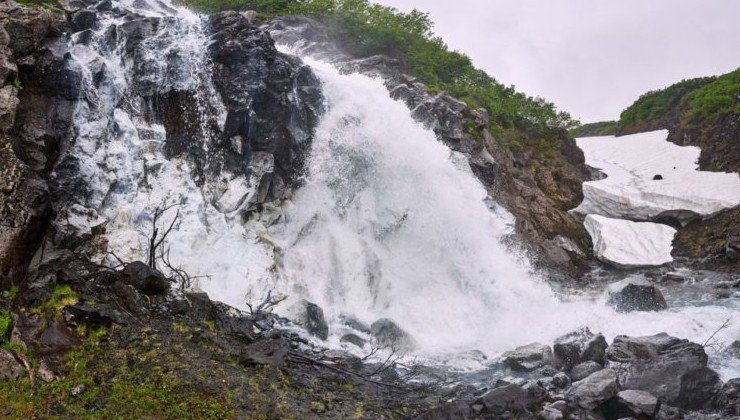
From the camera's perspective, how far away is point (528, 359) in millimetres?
12602

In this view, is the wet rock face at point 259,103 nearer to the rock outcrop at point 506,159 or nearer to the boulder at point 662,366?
the rock outcrop at point 506,159

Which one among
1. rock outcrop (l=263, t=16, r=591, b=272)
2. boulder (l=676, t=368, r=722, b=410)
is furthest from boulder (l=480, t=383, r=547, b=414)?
rock outcrop (l=263, t=16, r=591, b=272)

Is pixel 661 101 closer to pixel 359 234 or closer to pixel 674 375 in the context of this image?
pixel 359 234

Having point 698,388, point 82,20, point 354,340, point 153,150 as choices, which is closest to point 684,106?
point 698,388

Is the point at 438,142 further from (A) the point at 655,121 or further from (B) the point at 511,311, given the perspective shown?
(A) the point at 655,121

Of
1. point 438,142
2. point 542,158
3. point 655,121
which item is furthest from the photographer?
point 655,121

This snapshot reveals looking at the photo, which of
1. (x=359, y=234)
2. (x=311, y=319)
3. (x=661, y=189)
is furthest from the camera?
(x=661, y=189)

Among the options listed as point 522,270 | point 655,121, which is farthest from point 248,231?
point 655,121

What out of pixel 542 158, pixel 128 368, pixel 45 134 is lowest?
pixel 128 368

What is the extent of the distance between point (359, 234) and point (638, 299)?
31.2 feet

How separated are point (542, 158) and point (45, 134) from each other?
81.9 ft

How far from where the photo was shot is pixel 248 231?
1634cm

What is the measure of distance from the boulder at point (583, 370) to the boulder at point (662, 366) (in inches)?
19.8

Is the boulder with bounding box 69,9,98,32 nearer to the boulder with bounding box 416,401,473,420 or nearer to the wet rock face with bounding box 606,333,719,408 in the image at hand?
the boulder with bounding box 416,401,473,420
